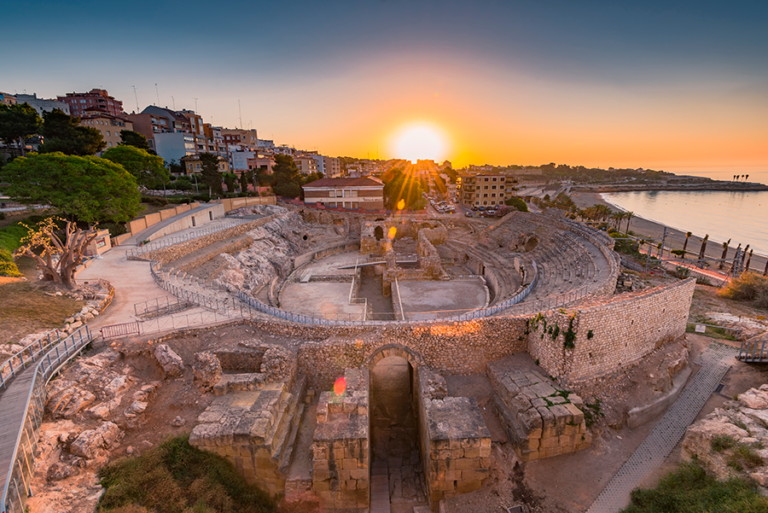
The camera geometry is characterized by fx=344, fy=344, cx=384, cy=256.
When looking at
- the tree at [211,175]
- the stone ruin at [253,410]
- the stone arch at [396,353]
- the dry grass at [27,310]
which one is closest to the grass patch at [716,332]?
the stone arch at [396,353]

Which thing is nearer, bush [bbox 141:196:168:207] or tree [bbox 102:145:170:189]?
tree [bbox 102:145:170:189]

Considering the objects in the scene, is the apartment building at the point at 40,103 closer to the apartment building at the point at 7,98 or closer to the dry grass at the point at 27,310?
the apartment building at the point at 7,98

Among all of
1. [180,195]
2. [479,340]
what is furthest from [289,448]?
[180,195]

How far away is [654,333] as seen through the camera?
14.5 m

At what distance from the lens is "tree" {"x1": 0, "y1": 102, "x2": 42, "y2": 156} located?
3509cm

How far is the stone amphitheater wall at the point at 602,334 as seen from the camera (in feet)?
41.7

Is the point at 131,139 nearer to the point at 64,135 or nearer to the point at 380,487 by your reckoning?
the point at 64,135

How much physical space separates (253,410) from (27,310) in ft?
35.3

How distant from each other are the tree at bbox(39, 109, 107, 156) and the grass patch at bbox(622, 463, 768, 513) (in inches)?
1838

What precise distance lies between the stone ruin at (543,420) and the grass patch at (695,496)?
204 centimetres

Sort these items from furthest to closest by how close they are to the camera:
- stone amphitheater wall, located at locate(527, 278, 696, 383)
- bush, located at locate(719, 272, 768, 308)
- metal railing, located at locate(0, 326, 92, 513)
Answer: bush, located at locate(719, 272, 768, 308) → stone amphitheater wall, located at locate(527, 278, 696, 383) → metal railing, located at locate(0, 326, 92, 513)

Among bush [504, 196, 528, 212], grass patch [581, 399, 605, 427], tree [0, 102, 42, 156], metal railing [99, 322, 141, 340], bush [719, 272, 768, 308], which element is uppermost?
tree [0, 102, 42, 156]

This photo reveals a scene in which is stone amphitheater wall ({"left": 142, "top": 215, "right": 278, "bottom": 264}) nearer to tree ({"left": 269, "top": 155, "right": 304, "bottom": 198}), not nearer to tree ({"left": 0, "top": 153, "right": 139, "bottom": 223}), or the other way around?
tree ({"left": 0, "top": 153, "right": 139, "bottom": 223})

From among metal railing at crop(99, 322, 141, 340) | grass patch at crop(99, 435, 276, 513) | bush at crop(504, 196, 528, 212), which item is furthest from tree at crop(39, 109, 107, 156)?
bush at crop(504, 196, 528, 212)
